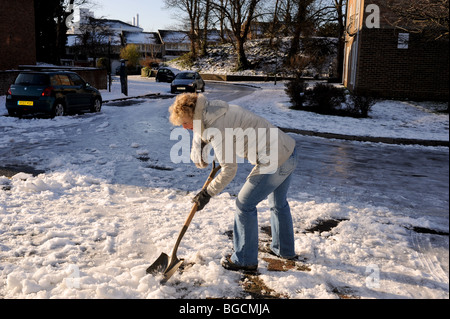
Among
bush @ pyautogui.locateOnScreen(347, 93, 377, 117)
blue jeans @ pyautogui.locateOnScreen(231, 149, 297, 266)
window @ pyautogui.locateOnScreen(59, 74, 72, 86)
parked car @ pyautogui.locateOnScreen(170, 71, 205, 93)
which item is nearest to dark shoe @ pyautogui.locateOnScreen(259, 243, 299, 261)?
blue jeans @ pyautogui.locateOnScreen(231, 149, 297, 266)

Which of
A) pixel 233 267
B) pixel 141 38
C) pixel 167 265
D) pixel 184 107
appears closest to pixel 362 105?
pixel 233 267

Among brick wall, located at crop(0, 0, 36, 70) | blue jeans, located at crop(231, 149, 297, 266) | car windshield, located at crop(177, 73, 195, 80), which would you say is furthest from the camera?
car windshield, located at crop(177, 73, 195, 80)

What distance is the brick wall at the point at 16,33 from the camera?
85.5 feet

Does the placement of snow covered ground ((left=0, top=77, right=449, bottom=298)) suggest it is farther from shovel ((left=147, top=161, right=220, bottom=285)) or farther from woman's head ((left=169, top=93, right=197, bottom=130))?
woman's head ((left=169, top=93, right=197, bottom=130))

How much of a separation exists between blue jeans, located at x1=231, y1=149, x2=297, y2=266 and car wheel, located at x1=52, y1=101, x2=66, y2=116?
39.7 feet

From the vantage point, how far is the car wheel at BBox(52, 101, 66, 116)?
14702mm

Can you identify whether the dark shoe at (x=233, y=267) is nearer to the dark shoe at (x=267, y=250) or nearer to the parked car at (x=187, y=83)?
the dark shoe at (x=267, y=250)

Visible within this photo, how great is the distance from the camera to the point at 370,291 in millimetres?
3703

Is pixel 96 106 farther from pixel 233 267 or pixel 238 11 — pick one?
pixel 238 11

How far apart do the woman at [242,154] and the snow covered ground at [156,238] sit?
42cm

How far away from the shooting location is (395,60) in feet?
67.8
